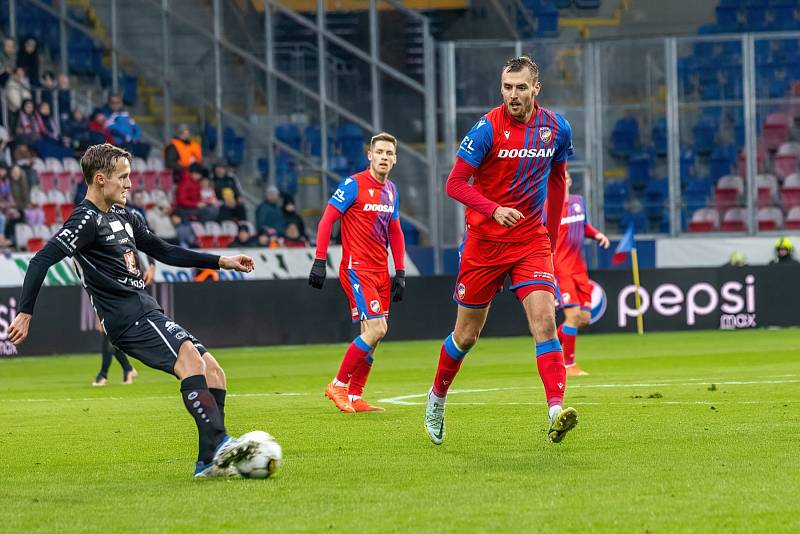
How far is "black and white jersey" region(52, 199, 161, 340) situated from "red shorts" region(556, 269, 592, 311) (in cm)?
884

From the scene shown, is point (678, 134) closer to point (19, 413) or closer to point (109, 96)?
point (109, 96)

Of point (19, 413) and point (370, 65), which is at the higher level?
point (370, 65)

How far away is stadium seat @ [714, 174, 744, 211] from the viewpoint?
28.2 meters

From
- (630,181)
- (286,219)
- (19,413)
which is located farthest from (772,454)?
(630,181)

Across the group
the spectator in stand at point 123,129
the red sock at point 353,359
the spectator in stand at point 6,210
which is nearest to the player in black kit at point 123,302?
the red sock at point 353,359

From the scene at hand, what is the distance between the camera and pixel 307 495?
22.9 feet

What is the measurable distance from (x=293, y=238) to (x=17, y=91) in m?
Result: 6.03

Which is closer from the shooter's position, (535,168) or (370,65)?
(535,168)

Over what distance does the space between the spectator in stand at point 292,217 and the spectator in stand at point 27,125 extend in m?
4.83

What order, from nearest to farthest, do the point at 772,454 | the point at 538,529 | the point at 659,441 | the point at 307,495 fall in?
the point at 538,529, the point at 307,495, the point at 772,454, the point at 659,441

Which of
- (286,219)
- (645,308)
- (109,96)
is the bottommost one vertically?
(645,308)

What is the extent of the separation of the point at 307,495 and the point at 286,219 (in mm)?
19761

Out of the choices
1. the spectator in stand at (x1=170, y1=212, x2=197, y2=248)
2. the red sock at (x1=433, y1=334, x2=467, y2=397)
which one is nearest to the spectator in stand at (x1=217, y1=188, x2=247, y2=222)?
the spectator in stand at (x1=170, y1=212, x2=197, y2=248)

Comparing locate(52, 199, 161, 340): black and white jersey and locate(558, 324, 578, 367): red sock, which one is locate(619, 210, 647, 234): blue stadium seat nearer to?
locate(558, 324, 578, 367): red sock
